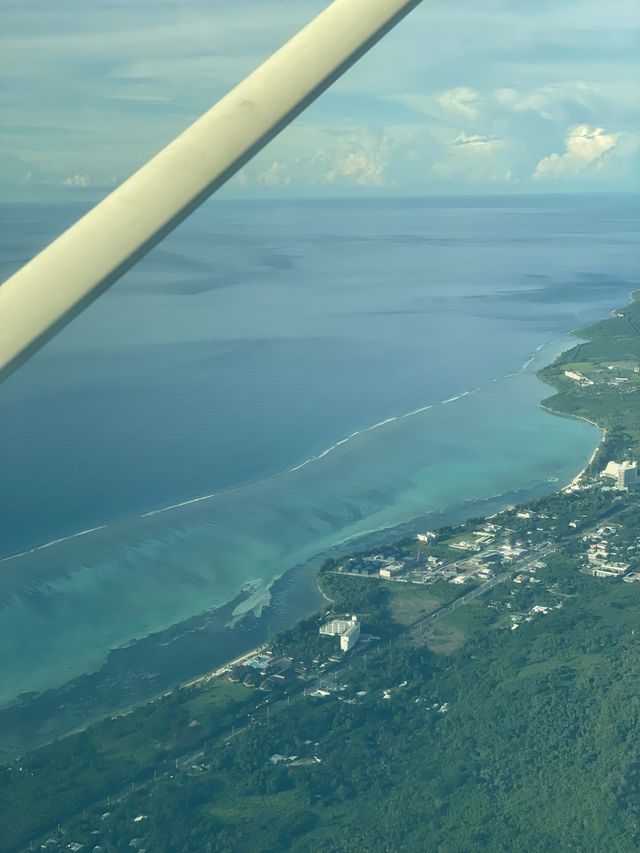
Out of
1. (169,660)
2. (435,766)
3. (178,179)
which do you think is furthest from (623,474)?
(178,179)

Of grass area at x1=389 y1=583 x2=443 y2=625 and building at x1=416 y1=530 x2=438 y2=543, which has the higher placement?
building at x1=416 y1=530 x2=438 y2=543

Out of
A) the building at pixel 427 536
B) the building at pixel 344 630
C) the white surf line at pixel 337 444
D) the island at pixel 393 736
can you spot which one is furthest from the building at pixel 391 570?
the white surf line at pixel 337 444

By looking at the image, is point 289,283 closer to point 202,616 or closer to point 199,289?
point 199,289

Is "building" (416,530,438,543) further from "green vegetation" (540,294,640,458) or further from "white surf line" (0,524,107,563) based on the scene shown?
"green vegetation" (540,294,640,458)

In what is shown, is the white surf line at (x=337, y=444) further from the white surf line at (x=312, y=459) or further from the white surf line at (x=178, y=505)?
the white surf line at (x=178, y=505)

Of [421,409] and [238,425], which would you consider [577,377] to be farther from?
[238,425]

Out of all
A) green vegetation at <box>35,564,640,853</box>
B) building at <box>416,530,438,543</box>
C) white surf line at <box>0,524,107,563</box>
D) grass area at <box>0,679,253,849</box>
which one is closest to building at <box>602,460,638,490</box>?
building at <box>416,530,438,543</box>

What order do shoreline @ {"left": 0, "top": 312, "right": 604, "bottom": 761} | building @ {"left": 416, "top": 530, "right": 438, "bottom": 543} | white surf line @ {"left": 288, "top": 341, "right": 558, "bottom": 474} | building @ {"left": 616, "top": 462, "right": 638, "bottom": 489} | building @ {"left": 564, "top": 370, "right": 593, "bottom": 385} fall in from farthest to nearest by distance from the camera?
building @ {"left": 564, "top": 370, "right": 593, "bottom": 385}
white surf line @ {"left": 288, "top": 341, "right": 558, "bottom": 474}
building @ {"left": 616, "top": 462, "right": 638, "bottom": 489}
building @ {"left": 416, "top": 530, "right": 438, "bottom": 543}
shoreline @ {"left": 0, "top": 312, "right": 604, "bottom": 761}
